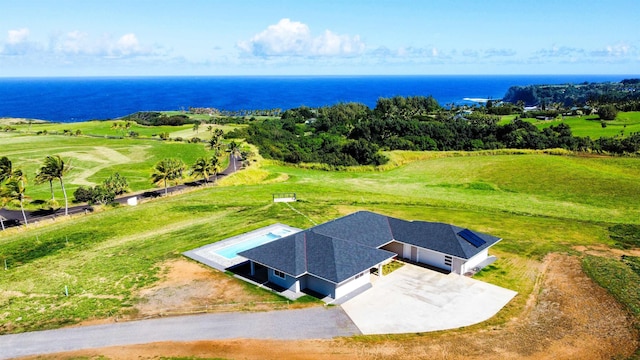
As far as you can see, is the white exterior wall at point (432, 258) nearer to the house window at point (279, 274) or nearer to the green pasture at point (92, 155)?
the house window at point (279, 274)

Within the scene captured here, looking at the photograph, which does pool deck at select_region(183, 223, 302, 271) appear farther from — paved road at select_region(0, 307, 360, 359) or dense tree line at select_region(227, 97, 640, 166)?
dense tree line at select_region(227, 97, 640, 166)

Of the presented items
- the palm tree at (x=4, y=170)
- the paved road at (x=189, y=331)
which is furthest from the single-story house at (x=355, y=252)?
the palm tree at (x=4, y=170)

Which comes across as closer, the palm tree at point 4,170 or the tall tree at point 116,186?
the palm tree at point 4,170

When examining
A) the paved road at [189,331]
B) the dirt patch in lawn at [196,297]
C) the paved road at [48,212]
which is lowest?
the paved road at [48,212]

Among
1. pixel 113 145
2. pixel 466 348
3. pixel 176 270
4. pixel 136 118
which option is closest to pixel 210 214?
pixel 176 270

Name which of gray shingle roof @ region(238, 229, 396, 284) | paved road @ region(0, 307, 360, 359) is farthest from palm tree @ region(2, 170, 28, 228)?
gray shingle roof @ region(238, 229, 396, 284)

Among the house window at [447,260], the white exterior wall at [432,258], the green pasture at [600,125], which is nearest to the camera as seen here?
the house window at [447,260]
